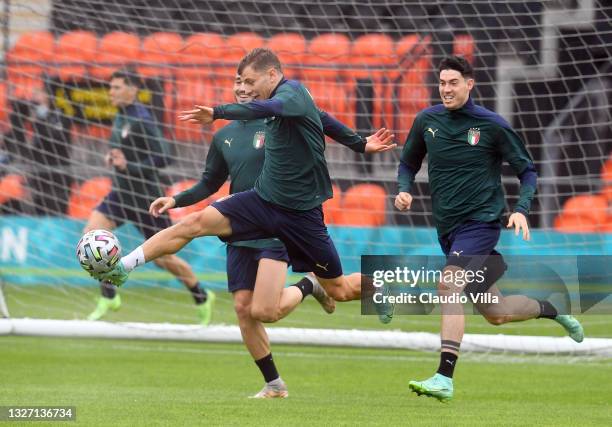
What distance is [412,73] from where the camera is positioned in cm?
1387

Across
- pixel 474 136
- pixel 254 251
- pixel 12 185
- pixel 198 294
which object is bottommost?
pixel 198 294

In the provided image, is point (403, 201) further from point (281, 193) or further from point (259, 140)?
point (259, 140)

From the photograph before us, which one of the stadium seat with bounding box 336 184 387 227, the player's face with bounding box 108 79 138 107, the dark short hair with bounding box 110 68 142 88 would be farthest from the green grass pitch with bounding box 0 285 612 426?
the dark short hair with bounding box 110 68 142 88

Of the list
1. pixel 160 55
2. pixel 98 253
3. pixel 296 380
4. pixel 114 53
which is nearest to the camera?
pixel 98 253

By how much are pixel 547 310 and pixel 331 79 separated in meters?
6.30

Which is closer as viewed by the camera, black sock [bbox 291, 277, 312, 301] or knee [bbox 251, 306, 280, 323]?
knee [bbox 251, 306, 280, 323]

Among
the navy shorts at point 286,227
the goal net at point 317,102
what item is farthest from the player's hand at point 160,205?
the goal net at point 317,102

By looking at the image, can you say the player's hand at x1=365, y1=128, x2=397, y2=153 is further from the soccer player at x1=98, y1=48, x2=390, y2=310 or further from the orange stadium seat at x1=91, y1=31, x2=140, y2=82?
the orange stadium seat at x1=91, y1=31, x2=140, y2=82

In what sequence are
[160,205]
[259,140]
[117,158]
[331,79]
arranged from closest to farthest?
[160,205]
[259,140]
[117,158]
[331,79]

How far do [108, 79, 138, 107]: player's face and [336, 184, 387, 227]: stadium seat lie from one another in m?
2.93

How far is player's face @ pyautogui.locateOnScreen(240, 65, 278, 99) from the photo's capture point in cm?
814

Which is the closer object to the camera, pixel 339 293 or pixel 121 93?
pixel 339 293

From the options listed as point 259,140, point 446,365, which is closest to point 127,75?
point 259,140

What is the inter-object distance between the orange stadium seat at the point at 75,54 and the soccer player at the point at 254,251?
5092 mm
